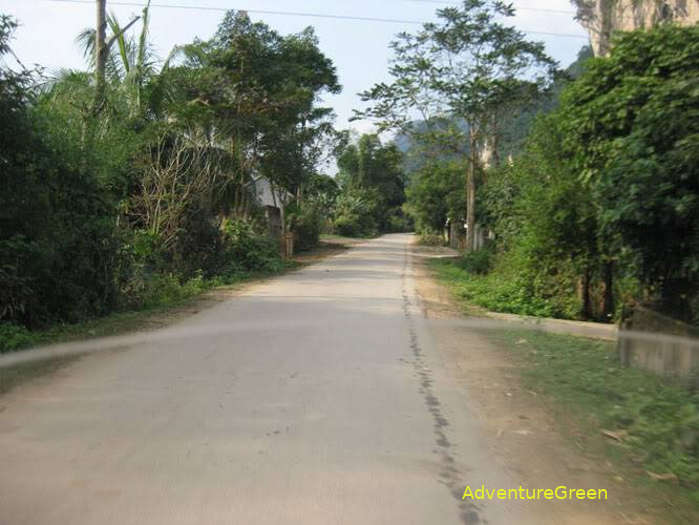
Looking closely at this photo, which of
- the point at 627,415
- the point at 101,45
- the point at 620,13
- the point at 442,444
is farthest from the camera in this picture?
the point at 620,13

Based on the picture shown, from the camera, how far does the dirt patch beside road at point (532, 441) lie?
13.8 feet

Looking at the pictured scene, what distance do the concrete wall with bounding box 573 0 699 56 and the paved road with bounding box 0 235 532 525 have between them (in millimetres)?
23946

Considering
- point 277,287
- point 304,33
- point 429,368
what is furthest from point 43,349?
point 304,33

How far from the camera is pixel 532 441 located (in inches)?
216

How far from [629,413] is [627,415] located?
6 centimetres

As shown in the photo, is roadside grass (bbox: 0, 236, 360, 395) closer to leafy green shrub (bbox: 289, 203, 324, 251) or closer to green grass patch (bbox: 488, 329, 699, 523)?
green grass patch (bbox: 488, 329, 699, 523)

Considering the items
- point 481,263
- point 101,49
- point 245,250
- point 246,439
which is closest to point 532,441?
→ point 246,439

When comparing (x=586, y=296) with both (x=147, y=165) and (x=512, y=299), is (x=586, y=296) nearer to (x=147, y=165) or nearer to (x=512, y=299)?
(x=512, y=299)

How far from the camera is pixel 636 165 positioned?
8.17 m

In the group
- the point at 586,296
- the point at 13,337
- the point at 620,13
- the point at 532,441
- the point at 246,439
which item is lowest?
the point at 532,441

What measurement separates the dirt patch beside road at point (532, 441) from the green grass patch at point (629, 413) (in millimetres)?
→ 145

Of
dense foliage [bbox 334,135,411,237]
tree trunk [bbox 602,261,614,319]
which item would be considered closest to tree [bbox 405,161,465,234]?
dense foliage [bbox 334,135,411,237]

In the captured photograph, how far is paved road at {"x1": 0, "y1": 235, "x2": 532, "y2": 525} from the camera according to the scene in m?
3.99

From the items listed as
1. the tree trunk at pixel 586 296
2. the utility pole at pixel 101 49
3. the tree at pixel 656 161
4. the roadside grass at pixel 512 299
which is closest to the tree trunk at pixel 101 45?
the utility pole at pixel 101 49
